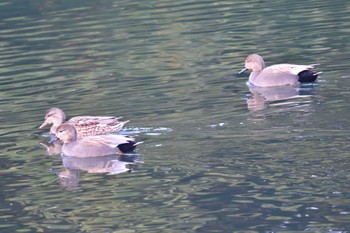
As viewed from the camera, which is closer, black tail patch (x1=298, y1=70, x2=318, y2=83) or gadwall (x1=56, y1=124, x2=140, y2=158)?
gadwall (x1=56, y1=124, x2=140, y2=158)

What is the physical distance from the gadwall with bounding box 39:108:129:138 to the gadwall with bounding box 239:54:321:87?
342cm

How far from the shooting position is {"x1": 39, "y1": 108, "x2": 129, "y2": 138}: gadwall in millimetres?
13414

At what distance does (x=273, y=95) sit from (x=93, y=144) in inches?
150

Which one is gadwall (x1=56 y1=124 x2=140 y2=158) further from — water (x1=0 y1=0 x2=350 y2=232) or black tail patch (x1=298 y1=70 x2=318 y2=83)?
black tail patch (x1=298 y1=70 x2=318 y2=83)

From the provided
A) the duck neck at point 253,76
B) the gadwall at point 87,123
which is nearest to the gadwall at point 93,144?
the gadwall at point 87,123

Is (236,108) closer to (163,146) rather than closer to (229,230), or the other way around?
(163,146)

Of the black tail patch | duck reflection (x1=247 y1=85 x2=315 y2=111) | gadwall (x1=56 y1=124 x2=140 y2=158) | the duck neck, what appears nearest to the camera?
gadwall (x1=56 y1=124 x2=140 y2=158)

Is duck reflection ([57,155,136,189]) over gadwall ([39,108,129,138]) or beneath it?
beneath

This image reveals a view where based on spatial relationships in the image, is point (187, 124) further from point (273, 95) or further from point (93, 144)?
point (273, 95)

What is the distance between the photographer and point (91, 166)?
12070mm

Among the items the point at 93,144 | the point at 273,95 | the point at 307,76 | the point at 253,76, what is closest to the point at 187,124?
the point at 93,144

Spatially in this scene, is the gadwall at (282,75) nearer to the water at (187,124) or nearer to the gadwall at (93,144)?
the water at (187,124)

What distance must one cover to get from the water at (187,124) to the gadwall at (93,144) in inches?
7.4

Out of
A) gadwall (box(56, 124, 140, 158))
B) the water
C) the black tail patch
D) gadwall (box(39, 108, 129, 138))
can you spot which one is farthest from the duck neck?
gadwall (box(56, 124, 140, 158))
